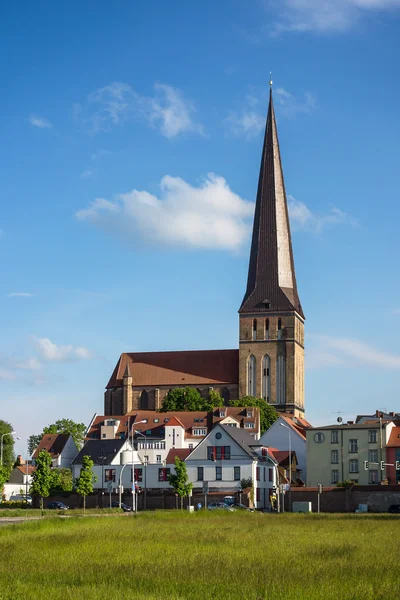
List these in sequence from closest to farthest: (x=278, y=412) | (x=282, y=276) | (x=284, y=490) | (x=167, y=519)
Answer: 1. (x=167, y=519)
2. (x=284, y=490)
3. (x=278, y=412)
4. (x=282, y=276)

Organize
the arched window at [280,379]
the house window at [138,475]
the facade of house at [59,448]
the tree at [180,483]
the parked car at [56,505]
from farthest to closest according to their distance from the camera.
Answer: the arched window at [280,379] < the facade of house at [59,448] < the house window at [138,475] < the parked car at [56,505] < the tree at [180,483]

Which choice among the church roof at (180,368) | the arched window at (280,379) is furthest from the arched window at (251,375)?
the church roof at (180,368)

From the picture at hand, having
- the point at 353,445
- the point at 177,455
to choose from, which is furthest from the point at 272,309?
the point at 353,445

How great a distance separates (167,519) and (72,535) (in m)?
19.1

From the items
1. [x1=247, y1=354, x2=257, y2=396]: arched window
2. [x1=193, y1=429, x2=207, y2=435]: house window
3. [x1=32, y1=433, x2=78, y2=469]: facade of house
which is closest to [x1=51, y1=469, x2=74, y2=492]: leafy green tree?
[x1=32, y1=433, x2=78, y2=469]: facade of house

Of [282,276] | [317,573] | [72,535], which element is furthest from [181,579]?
[282,276]

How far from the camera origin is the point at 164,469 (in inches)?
4060

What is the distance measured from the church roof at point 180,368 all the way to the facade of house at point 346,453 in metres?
61.9

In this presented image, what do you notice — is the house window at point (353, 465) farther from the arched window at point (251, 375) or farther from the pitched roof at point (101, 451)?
the arched window at point (251, 375)

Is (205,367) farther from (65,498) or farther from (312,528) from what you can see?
(312,528)

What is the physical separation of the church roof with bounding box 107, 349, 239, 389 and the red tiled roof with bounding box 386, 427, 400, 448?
62.4 m

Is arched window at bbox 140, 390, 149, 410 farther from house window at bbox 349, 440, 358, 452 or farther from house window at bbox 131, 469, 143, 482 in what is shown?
house window at bbox 349, 440, 358, 452

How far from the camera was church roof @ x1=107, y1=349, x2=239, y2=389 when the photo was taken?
538ft

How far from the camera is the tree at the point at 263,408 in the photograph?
472ft
